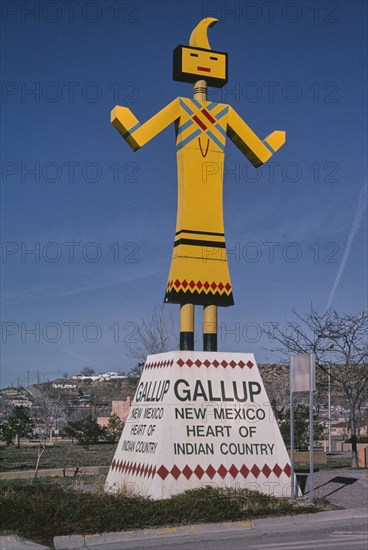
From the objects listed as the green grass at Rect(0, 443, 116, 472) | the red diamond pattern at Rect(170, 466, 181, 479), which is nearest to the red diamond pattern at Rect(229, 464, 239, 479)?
the red diamond pattern at Rect(170, 466, 181, 479)

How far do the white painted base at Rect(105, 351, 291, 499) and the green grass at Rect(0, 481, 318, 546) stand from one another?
611 mm

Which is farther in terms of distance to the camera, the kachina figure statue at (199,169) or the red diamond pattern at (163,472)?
the kachina figure statue at (199,169)

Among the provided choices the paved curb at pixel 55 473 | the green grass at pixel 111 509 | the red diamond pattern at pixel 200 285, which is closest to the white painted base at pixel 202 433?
the green grass at pixel 111 509

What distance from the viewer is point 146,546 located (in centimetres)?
903

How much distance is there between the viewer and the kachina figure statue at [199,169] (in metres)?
13.0

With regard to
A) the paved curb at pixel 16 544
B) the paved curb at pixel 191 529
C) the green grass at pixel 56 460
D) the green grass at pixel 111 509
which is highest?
the green grass at pixel 111 509

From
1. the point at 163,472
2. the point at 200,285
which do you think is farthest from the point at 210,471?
the point at 200,285

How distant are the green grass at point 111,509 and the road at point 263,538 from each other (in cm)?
30

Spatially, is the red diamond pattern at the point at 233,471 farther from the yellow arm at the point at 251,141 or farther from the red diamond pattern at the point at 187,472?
the yellow arm at the point at 251,141

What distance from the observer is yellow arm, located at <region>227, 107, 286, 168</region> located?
547 inches

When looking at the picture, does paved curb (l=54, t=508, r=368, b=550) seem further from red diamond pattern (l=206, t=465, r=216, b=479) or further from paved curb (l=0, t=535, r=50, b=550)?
red diamond pattern (l=206, t=465, r=216, b=479)

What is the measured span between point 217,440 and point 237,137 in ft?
18.2

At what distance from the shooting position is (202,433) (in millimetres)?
12305

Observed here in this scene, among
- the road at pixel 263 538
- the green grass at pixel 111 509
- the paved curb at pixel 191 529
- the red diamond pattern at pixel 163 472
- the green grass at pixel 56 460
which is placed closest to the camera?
the paved curb at pixel 191 529
